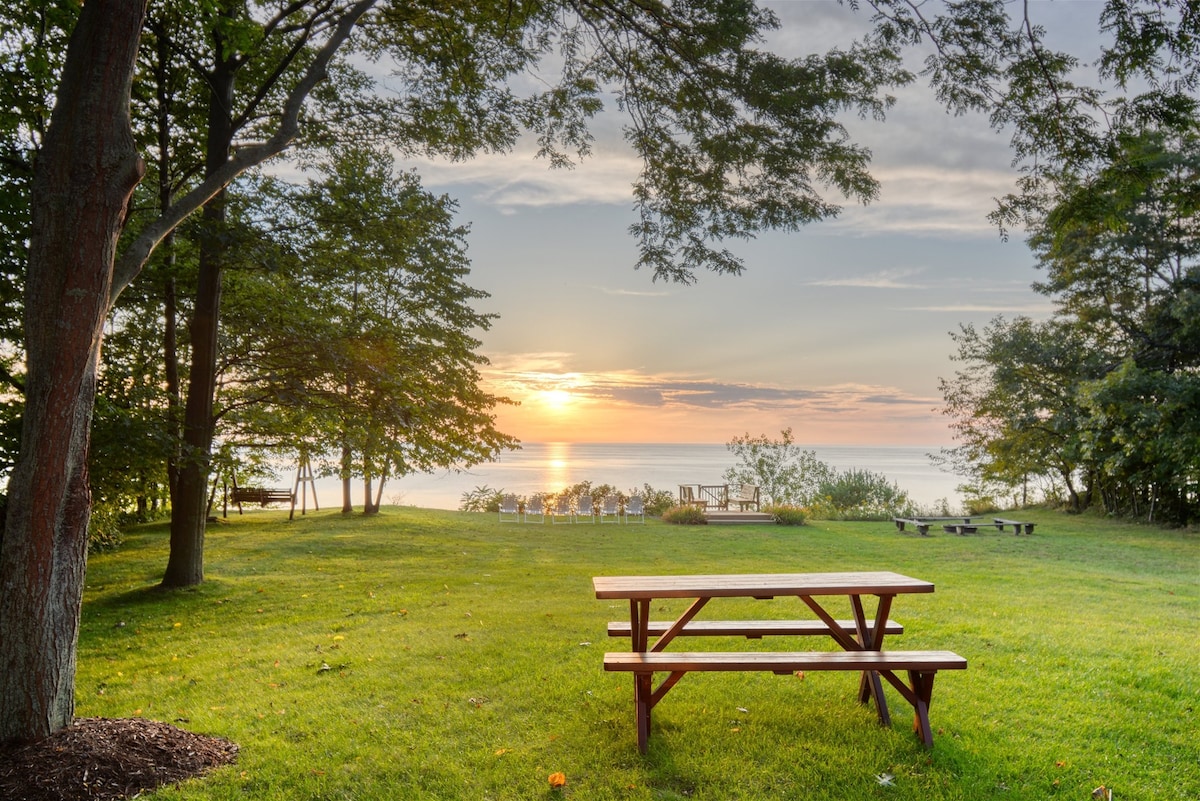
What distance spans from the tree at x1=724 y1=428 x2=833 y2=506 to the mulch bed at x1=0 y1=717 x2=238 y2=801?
69.0ft

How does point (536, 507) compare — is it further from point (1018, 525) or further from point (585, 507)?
point (1018, 525)

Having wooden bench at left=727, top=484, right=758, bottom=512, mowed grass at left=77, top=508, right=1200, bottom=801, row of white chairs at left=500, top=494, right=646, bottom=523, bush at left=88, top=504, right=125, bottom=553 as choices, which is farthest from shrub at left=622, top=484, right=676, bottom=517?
bush at left=88, top=504, right=125, bottom=553

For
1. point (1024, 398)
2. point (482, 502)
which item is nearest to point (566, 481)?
point (482, 502)

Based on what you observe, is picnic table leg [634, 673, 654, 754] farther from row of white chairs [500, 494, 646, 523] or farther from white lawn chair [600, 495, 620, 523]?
white lawn chair [600, 495, 620, 523]

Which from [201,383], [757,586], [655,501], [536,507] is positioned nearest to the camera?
[757,586]

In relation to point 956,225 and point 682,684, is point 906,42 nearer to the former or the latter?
point 682,684

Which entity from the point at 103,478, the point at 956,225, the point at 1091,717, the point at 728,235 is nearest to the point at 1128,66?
the point at 728,235

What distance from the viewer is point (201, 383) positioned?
9.05 m

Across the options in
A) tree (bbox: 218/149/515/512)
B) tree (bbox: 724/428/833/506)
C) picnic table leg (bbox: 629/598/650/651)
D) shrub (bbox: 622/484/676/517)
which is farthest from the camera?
tree (bbox: 724/428/833/506)

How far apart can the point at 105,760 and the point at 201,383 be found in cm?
686

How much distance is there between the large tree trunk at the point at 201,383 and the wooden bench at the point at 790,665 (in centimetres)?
780

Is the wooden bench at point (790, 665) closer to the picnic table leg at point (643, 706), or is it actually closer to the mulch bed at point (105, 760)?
the picnic table leg at point (643, 706)

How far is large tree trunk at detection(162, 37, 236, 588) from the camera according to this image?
886cm

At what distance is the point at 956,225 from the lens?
44.1ft
